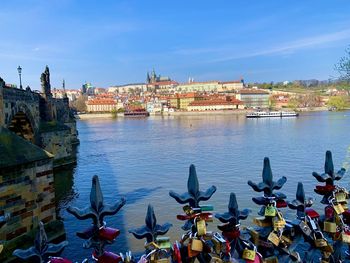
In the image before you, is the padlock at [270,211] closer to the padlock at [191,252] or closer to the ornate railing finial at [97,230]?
the padlock at [191,252]

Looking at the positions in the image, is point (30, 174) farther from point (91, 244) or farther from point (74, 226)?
point (91, 244)

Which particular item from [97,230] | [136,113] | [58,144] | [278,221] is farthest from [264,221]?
[136,113]

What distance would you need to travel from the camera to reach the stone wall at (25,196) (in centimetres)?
1052

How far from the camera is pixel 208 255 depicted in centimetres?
329

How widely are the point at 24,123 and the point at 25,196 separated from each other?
16.0m

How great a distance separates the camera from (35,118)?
90.5 feet

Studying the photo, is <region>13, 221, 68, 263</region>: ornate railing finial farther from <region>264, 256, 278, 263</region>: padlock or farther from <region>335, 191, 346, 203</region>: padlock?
<region>335, 191, 346, 203</region>: padlock

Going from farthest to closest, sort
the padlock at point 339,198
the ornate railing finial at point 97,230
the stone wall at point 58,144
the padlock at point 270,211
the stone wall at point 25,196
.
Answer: the stone wall at point 58,144
the stone wall at point 25,196
the padlock at point 339,198
the padlock at point 270,211
the ornate railing finial at point 97,230

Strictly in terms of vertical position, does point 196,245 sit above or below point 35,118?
above

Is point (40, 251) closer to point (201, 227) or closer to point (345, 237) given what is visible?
point (201, 227)

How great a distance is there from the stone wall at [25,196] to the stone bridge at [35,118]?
21.3 feet

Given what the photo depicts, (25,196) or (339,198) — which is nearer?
(339,198)

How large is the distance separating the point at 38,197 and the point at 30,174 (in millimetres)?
836

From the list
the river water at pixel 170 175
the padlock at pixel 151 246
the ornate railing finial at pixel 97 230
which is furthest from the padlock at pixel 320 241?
the river water at pixel 170 175
